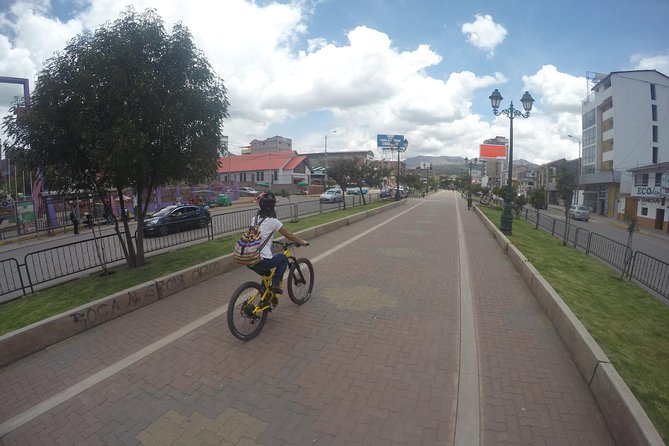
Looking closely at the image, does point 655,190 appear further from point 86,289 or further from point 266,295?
point 86,289

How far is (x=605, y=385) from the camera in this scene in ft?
10.2

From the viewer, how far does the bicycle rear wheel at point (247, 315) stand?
14.0 ft

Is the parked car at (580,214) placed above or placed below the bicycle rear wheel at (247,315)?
below

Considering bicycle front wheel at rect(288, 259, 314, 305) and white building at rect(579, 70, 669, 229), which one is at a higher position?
A: white building at rect(579, 70, 669, 229)

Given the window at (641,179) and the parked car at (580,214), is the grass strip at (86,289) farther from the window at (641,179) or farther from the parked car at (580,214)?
the window at (641,179)

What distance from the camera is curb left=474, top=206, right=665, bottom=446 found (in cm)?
253

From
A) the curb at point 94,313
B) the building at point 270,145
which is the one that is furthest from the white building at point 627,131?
the building at point 270,145

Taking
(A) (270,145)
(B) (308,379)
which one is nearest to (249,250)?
(B) (308,379)

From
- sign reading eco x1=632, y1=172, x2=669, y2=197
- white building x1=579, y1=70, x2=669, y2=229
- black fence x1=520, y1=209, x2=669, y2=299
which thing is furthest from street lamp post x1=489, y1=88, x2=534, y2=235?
white building x1=579, y1=70, x2=669, y2=229

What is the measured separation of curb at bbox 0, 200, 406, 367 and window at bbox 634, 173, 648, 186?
142 feet

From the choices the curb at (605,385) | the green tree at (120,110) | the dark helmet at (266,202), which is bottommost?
the curb at (605,385)

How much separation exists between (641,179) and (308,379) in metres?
44.9

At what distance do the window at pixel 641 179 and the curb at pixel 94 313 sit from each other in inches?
1698

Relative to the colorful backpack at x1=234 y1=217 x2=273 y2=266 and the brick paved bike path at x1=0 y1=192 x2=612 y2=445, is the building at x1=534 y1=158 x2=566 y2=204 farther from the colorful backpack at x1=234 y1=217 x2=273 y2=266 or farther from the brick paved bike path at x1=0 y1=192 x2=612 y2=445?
the colorful backpack at x1=234 y1=217 x2=273 y2=266
